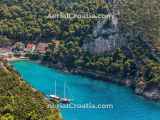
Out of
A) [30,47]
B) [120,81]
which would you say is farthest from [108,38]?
[30,47]

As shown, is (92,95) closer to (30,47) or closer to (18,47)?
(18,47)

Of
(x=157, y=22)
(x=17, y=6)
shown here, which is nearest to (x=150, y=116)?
(x=157, y=22)

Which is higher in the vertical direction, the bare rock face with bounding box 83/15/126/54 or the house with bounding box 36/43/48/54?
the bare rock face with bounding box 83/15/126/54

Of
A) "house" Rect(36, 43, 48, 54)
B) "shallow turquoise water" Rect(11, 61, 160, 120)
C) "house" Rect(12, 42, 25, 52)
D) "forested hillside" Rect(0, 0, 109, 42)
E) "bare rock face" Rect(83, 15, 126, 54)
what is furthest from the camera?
"forested hillside" Rect(0, 0, 109, 42)

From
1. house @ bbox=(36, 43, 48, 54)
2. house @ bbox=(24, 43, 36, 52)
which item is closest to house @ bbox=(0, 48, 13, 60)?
house @ bbox=(24, 43, 36, 52)

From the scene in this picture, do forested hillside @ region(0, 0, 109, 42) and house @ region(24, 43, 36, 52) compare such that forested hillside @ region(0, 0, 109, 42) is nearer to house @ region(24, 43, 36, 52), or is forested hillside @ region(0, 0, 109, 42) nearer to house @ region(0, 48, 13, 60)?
house @ region(24, 43, 36, 52)

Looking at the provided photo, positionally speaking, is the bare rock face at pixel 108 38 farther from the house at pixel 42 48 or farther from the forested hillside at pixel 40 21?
the house at pixel 42 48
